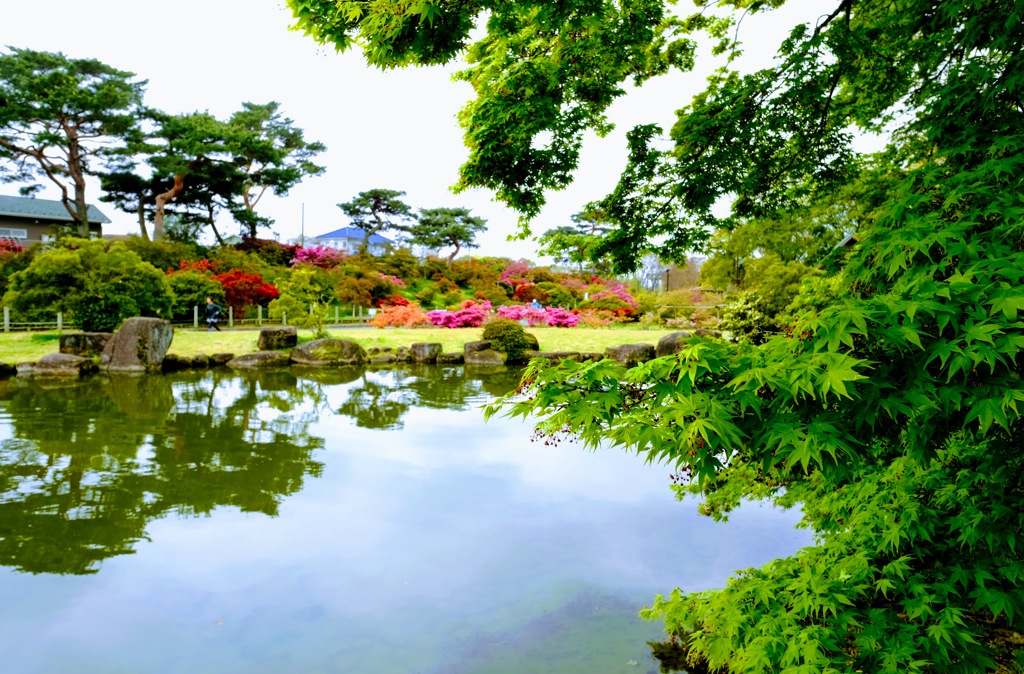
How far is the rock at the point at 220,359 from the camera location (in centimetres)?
1337

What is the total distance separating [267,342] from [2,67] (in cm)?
1589

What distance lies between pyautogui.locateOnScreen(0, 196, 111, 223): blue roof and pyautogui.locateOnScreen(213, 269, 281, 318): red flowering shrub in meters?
17.4

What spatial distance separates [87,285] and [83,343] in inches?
64.3

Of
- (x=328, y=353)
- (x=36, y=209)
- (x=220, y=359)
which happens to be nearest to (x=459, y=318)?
(x=328, y=353)

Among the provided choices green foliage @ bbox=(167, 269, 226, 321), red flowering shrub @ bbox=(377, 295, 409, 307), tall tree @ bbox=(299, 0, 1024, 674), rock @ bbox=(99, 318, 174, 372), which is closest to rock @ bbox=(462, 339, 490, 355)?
rock @ bbox=(99, 318, 174, 372)

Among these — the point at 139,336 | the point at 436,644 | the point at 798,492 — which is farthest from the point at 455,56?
the point at 139,336

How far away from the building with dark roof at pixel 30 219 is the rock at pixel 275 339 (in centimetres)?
2140

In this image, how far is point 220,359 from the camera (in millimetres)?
13492

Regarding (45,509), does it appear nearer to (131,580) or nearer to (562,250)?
(131,580)

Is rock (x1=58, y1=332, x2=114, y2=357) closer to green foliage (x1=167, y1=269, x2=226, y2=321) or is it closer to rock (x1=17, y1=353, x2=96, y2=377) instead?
rock (x1=17, y1=353, x2=96, y2=377)

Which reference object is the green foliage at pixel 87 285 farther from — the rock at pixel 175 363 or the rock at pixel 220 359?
the rock at pixel 220 359

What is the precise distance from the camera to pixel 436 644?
3078 millimetres

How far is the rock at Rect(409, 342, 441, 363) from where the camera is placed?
1515 centimetres

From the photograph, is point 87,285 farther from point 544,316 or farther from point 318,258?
point 544,316
